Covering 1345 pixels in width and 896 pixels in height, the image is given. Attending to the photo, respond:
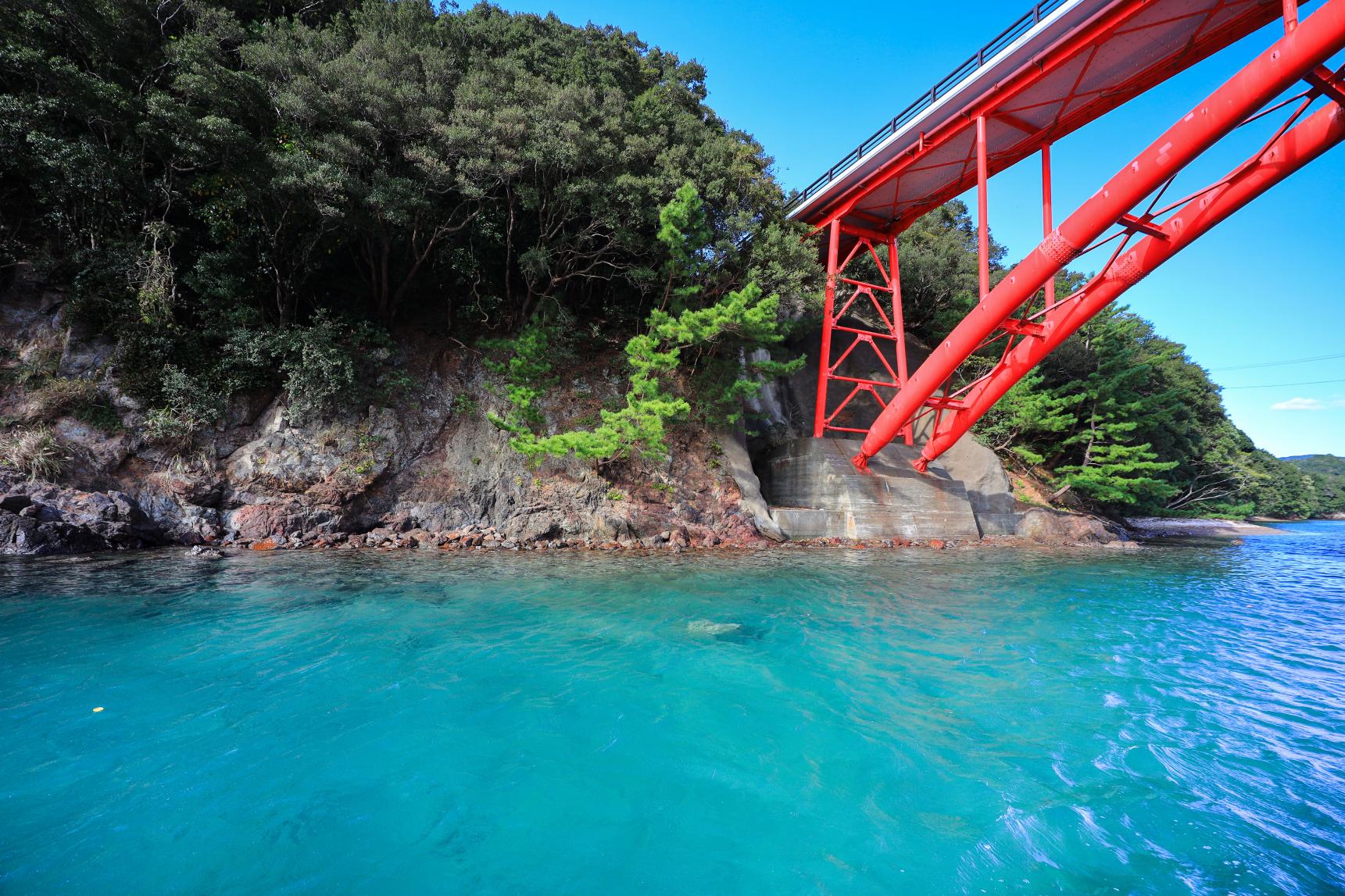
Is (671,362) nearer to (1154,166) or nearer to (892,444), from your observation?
(892,444)

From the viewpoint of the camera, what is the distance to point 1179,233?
9289mm

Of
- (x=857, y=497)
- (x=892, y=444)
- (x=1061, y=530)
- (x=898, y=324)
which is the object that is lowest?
(x=1061, y=530)

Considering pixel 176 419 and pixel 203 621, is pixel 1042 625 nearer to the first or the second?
pixel 203 621

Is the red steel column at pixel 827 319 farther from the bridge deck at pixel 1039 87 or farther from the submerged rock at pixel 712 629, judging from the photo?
the submerged rock at pixel 712 629

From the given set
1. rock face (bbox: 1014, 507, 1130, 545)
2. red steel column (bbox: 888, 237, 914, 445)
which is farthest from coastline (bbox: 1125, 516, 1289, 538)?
red steel column (bbox: 888, 237, 914, 445)

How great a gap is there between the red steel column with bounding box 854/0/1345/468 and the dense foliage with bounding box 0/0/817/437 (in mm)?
4343

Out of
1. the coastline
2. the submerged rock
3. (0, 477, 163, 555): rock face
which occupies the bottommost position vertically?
the coastline

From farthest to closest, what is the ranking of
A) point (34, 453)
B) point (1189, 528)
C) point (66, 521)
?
point (1189, 528)
point (34, 453)
point (66, 521)

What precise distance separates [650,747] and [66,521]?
11.1m

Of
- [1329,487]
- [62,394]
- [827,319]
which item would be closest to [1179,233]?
[827,319]

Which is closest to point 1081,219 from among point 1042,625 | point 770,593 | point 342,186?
point 1042,625

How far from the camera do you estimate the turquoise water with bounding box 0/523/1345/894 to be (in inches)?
82.5

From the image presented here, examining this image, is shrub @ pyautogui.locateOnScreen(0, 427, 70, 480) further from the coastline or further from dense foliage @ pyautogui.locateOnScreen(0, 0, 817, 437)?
the coastline

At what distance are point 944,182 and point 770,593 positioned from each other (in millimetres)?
13503
